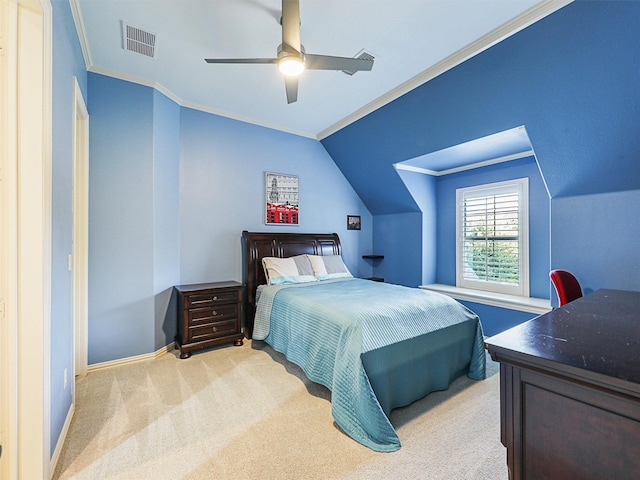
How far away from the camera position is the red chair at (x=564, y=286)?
231cm

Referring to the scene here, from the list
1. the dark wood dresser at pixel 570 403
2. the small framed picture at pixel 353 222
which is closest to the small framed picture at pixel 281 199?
the small framed picture at pixel 353 222

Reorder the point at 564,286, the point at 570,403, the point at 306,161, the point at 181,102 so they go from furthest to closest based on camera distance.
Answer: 1. the point at 306,161
2. the point at 181,102
3. the point at 564,286
4. the point at 570,403

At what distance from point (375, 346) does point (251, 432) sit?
104 centimetres

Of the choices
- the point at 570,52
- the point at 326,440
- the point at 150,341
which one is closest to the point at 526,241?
the point at 570,52

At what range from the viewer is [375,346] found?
6.66 feet

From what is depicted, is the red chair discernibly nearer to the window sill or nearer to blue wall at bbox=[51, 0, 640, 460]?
blue wall at bbox=[51, 0, 640, 460]

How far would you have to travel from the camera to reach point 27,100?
1449mm

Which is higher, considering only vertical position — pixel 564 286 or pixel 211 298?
pixel 564 286

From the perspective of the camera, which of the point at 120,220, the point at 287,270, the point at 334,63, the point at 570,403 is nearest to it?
the point at 570,403

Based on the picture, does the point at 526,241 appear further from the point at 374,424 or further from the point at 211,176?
the point at 211,176

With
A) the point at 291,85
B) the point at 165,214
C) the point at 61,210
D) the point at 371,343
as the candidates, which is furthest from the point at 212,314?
the point at 291,85

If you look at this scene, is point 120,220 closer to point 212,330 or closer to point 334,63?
point 212,330

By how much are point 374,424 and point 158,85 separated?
3830 mm

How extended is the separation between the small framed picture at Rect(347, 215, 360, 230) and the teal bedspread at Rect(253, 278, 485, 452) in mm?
2144
